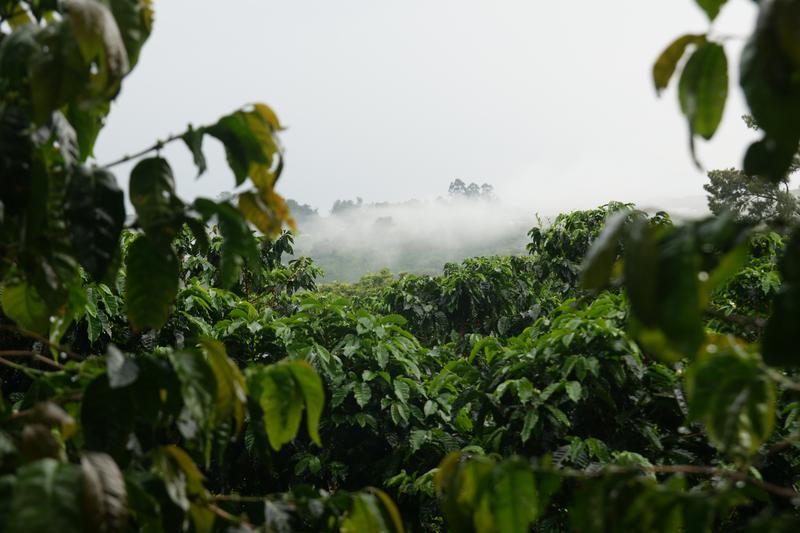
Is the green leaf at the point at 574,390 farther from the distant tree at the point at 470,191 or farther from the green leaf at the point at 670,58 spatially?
the distant tree at the point at 470,191

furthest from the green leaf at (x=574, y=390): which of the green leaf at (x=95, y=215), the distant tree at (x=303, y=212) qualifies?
the distant tree at (x=303, y=212)

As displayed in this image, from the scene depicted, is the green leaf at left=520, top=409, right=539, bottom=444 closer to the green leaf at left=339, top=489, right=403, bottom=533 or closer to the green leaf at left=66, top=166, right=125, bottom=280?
the green leaf at left=339, top=489, right=403, bottom=533

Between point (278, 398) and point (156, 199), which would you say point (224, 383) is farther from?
point (156, 199)

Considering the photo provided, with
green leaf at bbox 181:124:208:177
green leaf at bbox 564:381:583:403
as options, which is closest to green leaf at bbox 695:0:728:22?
green leaf at bbox 181:124:208:177

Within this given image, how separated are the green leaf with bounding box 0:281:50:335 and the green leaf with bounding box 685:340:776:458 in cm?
107

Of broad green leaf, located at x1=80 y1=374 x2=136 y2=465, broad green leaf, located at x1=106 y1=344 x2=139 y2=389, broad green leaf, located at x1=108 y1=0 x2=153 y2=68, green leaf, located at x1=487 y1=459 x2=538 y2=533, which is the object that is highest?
broad green leaf, located at x1=108 y1=0 x2=153 y2=68

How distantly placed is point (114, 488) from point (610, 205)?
21.3ft

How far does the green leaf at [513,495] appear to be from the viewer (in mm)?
777

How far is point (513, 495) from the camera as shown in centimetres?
79

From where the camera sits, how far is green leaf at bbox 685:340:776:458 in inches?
30.7

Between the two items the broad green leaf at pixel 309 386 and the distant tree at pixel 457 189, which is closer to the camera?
the broad green leaf at pixel 309 386

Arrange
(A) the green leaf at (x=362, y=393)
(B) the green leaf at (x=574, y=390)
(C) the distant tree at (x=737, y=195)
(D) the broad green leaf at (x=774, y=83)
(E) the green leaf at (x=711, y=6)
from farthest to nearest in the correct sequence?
(C) the distant tree at (x=737, y=195) → (A) the green leaf at (x=362, y=393) → (B) the green leaf at (x=574, y=390) → (E) the green leaf at (x=711, y=6) → (D) the broad green leaf at (x=774, y=83)

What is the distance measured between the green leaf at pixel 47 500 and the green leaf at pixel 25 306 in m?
0.52

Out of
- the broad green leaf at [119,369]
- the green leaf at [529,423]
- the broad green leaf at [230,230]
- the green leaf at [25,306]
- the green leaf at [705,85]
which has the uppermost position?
the green leaf at [705,85]
